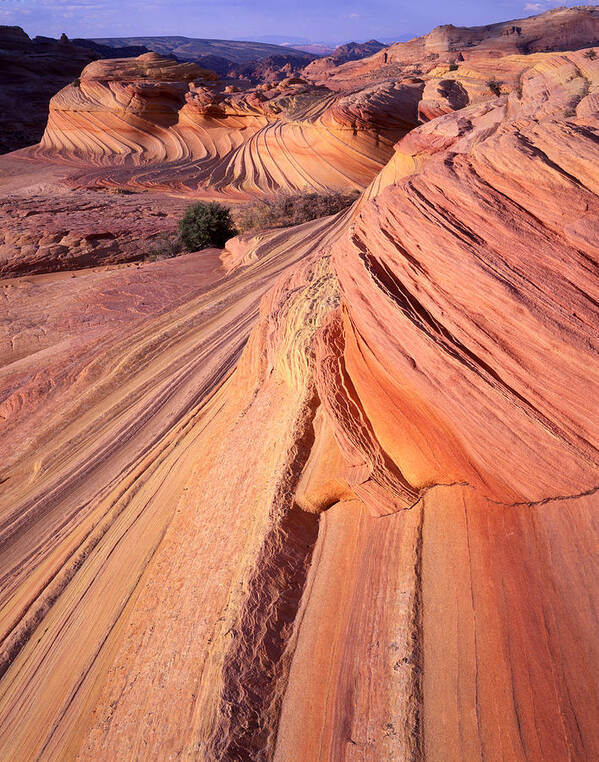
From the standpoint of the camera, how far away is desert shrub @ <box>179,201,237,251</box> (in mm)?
14547

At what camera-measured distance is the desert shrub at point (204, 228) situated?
1455cm

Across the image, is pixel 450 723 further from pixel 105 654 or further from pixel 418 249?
pixel 418 249

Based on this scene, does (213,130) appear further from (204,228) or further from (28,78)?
(28,78)

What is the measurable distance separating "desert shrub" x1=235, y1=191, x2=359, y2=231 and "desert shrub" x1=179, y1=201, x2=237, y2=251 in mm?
1187

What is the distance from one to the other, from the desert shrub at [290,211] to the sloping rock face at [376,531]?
11.2 metres

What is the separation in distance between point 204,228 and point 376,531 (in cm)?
1272

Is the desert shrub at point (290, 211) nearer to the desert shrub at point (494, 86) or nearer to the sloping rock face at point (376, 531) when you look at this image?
the desert shrub at point (494, 86)

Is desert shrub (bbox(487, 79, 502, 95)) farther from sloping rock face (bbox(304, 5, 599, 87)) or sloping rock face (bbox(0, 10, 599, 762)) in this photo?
sloping rock face (bbox(304, 5, 599, 87))

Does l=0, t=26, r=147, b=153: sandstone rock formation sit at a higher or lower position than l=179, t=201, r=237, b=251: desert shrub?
higher

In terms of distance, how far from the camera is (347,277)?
4.20 metres

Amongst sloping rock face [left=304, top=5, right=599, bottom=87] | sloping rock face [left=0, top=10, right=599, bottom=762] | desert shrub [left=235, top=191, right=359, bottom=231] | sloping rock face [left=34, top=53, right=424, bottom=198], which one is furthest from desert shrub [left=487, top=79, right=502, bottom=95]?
sloping rock face [left=304, top=5, right=599, bottom=87]

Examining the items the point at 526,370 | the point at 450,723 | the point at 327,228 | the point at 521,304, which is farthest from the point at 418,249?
the point at 327,228

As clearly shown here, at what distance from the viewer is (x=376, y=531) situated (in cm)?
360

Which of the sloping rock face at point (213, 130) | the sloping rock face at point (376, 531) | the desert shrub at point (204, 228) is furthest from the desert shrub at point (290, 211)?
the sloping rock face at point (376, 531)
